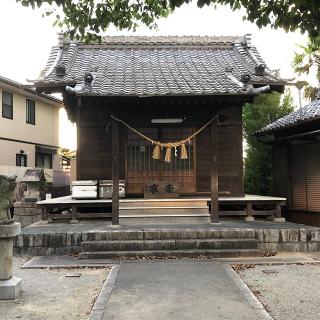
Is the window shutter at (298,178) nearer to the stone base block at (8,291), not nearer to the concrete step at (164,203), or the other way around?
the concrete step at (164,203)

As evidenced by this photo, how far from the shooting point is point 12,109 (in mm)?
24484

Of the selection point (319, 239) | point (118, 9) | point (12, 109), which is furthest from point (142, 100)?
point (12, 109)

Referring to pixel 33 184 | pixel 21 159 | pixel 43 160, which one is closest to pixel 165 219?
pixel 33 184

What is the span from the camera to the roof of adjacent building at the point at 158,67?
39.6 ft

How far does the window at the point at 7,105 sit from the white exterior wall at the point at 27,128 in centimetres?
24

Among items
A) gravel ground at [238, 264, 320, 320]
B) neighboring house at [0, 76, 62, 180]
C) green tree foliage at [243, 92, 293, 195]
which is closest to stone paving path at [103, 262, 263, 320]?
gravel ground at [238, 264, 320, 320]

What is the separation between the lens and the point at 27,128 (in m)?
26.2

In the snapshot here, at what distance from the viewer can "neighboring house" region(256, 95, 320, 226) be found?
14.0 meters

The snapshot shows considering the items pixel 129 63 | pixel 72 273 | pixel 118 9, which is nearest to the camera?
pixel 118 9

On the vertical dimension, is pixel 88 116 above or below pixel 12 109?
below

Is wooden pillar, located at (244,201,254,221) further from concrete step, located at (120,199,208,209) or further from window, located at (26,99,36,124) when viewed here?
window, located at (26,99,36,124)

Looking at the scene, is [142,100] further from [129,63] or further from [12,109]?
[12,109]

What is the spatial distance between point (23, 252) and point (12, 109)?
15.8m

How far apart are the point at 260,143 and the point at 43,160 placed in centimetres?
1660
